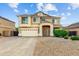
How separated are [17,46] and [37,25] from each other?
3.31ft

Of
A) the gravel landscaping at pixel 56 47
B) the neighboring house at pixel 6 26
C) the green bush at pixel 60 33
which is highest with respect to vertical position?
the neighboring house at pixel 6 26

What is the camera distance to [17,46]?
5.82m

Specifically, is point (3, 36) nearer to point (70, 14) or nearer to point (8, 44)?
point (8, 44)

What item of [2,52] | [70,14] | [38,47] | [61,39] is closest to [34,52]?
[38,47]

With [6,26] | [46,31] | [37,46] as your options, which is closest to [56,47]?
[37,46]

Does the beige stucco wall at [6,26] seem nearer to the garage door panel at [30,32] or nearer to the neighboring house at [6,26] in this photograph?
the neighboring house at [6,26]

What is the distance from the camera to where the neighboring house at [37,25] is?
616 cm

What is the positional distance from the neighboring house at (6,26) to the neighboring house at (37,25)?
0.31m

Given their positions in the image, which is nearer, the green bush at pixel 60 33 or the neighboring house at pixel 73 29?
the neighboring house at pixel 73 29

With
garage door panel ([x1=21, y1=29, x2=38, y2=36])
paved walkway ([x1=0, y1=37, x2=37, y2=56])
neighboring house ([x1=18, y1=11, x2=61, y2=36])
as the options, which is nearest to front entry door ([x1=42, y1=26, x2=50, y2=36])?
neighboring house ([x1=18, y1=11, x2=61, y2=36])

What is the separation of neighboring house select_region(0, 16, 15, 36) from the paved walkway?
164mm

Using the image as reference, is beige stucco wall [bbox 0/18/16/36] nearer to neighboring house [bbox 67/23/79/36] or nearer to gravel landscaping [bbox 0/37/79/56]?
gravel landscaping [bbox 0/37/79/56]

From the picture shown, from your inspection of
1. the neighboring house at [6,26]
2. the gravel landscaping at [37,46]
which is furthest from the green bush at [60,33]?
the neighboring house at [6,26]

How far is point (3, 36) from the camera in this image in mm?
6000
